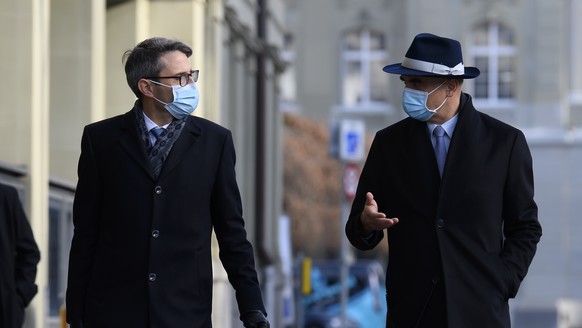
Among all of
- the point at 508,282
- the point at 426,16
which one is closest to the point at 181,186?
the point at 508,282

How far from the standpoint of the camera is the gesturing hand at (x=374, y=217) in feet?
23.1

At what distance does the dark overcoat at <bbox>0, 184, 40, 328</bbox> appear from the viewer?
9.80 meters

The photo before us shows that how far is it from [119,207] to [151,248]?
24 centimetres

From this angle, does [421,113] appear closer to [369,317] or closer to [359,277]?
[369,317]

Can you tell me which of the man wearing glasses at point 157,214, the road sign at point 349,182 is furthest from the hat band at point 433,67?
the road sign at point 349,182

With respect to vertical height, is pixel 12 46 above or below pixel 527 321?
above

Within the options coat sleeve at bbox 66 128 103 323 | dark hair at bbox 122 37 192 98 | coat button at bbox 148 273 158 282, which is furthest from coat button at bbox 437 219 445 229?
coat sleeve at bbox 66 128 103 323

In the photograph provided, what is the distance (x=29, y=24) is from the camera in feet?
42.0

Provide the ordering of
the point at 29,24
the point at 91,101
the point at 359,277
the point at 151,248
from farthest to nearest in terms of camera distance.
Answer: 1. the point at 359,277
2. the point at 91,101
3. the point at 29,24
4. the point at 151,248

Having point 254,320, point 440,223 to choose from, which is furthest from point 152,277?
point 440,223

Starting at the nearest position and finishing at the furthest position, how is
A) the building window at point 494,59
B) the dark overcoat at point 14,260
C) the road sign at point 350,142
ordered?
the dark overcoat at point 14,260
the road sign at point 350,142
the building window at point 494,59

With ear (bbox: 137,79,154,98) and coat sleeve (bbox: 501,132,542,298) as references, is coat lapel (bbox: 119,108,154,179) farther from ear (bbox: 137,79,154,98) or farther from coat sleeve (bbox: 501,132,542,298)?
coat sleeve (bbox: 501,132,542,298)

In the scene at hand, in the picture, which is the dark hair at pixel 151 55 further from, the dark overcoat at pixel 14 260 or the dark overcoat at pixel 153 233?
the dark overcoat at pixel 14 260

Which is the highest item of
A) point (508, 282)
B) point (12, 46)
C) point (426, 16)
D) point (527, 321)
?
point (426, 16)
